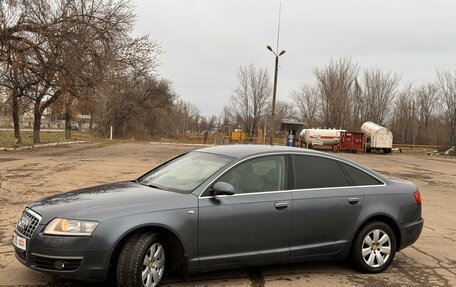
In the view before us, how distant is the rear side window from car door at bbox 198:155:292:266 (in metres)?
0.98

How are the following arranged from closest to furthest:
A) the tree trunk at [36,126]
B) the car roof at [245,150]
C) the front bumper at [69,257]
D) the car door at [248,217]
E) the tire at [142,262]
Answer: the front bumper at [69,257] → the tire at [142,262] → the car door at [248,217] → the car roof at [245,150] → the tree trunk at [36,126]

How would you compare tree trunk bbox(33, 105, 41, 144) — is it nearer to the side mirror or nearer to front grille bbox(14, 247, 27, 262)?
front grille bbox(14, 247, 27, 262)

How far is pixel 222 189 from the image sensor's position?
478 cm

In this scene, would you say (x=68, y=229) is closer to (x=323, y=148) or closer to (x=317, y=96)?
(x=323, y=148)

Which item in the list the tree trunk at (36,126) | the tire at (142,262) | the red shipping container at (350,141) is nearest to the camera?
the tire at (142,262)

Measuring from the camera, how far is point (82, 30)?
78.9 ft

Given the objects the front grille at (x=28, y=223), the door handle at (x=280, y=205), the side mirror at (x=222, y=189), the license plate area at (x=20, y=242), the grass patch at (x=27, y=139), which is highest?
the side mirror at (x=222, y=189)

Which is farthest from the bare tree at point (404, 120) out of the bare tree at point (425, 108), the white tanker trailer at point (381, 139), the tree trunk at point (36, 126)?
the tree trunk at point (36, 126)

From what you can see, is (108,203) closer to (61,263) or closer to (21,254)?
(61,263)

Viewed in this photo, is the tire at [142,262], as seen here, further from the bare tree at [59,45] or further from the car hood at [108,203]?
the bare tree at [59,45]

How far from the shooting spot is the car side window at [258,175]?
5109 mm

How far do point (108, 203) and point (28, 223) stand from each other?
80 centimetres

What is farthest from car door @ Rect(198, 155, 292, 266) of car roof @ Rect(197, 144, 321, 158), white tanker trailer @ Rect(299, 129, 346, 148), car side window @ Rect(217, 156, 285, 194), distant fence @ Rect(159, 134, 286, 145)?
distant fence @ Rect(159, 134, 286, 145)

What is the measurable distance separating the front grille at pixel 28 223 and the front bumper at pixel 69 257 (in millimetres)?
123
